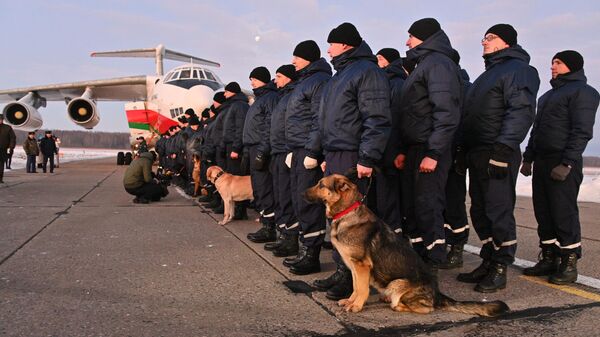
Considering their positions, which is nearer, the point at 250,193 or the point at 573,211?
the point at 573,211

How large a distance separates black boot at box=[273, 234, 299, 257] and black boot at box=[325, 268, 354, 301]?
1443 millimetres

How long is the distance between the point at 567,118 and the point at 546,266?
140 cm

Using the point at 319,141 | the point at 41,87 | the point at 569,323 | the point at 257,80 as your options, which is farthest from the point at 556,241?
the point at 41,87

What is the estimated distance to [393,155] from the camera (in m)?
4.09

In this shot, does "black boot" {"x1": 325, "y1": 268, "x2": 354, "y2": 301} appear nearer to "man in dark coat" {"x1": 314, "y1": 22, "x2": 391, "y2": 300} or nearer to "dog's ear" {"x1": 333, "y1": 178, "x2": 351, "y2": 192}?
"man in dark coat" {"x1": 314, "y1": 22, "x2": 391, "y2": 300}

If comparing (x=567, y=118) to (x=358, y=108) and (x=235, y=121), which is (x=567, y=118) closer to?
(x=358, y=108)

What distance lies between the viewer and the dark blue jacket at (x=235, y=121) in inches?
282

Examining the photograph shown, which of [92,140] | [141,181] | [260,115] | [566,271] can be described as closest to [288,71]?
[260,115]

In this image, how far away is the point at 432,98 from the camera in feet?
12.2

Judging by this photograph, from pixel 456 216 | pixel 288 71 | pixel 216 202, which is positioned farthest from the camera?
pixel 216 202

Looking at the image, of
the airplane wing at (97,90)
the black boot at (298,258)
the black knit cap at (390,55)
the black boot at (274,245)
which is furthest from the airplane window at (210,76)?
the black boot at (298,258)

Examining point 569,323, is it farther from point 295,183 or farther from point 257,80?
point 257,80

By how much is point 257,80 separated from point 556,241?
13.4 ft

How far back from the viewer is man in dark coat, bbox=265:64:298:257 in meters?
5.09
